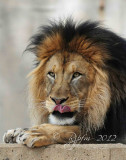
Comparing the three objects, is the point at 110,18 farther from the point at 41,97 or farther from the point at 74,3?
the point at 41,97

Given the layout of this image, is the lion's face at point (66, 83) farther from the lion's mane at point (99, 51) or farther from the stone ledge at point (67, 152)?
the stone ledge at point (67, 152)

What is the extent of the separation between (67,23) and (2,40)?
21.0 feet

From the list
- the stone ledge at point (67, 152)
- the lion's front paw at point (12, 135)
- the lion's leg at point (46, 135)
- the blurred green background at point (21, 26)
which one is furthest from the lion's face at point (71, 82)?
the blurred green background at point (21, 26)

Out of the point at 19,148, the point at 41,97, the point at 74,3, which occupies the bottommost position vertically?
the point at 19,148

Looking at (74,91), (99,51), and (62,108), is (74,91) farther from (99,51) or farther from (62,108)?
(99,51)

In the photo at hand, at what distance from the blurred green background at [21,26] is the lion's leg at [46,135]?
21.0ft

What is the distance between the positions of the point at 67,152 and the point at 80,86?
0.93m

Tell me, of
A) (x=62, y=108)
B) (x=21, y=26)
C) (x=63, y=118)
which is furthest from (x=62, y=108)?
(x=21, y=26)

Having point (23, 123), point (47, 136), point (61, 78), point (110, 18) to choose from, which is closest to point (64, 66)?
point (61, 78)

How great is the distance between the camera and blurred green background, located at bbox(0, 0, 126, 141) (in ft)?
36.3

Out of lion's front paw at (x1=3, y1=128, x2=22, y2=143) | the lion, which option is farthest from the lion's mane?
lion's front paw at (x1=3, y1=128, x2=22, y2=143)

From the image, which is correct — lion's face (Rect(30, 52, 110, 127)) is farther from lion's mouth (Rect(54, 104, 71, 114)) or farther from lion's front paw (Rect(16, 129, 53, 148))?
lion's front paw (Rect(16, 129, 53, 148))

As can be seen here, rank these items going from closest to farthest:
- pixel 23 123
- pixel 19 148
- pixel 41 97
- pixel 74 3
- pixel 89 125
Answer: pixel 19 148 → pixel 89 125 → pixel 41 97 → pixel 23 123 → pixel 74 3

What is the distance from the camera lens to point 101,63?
16.0ft
